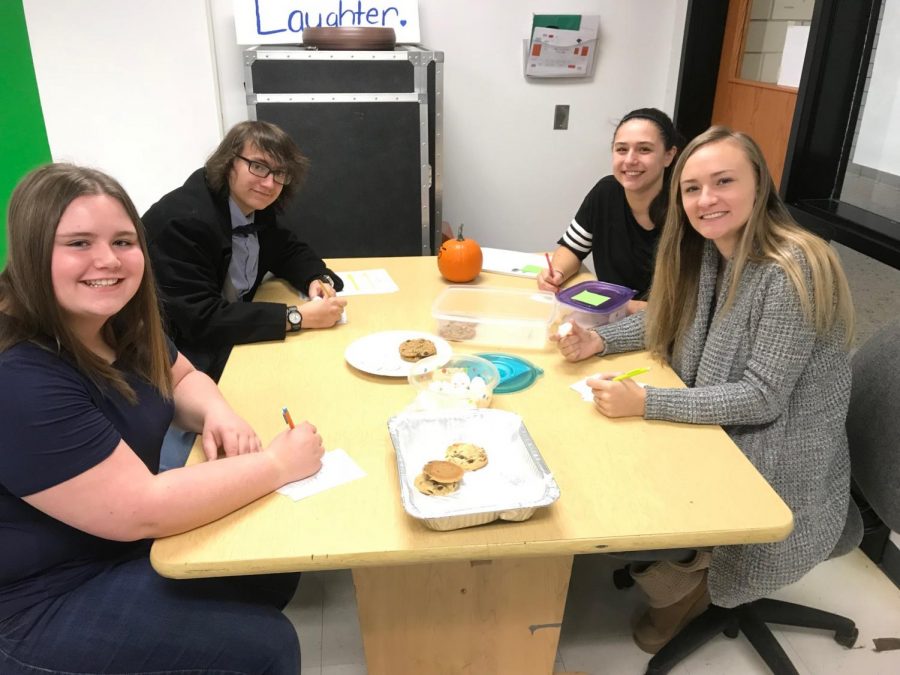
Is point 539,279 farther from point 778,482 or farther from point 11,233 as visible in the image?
point 11,233

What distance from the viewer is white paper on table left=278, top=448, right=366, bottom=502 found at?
109 centimetres

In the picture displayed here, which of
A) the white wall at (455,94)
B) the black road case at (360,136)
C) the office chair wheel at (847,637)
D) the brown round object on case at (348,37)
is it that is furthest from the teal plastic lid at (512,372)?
the white wall at (455,94)

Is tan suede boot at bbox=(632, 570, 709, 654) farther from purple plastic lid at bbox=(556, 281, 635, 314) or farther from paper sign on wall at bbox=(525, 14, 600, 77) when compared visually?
paper sign on wall at bbox=(525, 14, 600, 77)

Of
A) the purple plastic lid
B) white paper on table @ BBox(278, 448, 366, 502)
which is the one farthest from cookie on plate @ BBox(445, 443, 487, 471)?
the purple plastic lid

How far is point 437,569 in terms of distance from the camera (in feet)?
4.34

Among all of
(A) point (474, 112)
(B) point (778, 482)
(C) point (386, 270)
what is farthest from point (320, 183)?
(B) point (778, 482)

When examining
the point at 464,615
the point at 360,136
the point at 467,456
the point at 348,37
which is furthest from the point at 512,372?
the point at 348,37

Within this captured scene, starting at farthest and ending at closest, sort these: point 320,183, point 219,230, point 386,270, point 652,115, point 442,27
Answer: point 442,27 → point 320,183 → point 386,270 → point 652,115 → point 219,230

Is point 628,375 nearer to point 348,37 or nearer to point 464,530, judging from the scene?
point 464,530

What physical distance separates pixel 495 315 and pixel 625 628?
90 cm

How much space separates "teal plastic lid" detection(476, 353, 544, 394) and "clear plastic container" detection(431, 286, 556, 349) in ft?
0.28

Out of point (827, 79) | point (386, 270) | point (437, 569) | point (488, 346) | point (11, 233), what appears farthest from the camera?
point (827, 79)

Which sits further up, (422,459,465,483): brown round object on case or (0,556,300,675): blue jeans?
(422,459,465,483): brown round object on case

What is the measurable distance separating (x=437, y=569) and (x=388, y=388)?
1.20 ft
